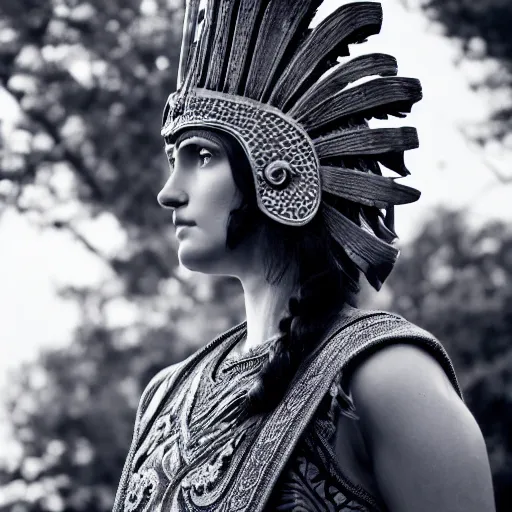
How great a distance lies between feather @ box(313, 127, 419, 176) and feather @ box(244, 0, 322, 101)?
0.20m

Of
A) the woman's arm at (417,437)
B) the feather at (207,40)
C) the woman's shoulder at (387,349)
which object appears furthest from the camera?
the feather at (207,40)

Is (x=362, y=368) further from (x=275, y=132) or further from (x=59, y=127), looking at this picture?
(x=59, y=127)

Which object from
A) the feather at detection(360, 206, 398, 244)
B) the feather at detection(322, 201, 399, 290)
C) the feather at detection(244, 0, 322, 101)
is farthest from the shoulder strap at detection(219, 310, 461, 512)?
the feather at detection(244, 0, 322, 101)

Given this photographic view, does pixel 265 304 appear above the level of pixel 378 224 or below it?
below

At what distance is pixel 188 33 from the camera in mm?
3039

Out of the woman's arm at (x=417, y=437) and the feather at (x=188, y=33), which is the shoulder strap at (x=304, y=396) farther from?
the feather at (x=188, y=33)

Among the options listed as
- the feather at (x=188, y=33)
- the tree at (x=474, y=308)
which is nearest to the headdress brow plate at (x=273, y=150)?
the feather at (x=188, y=33)

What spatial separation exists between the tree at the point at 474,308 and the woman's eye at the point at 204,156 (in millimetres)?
6253

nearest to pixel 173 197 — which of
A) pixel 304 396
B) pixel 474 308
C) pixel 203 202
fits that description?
pixel 203 202

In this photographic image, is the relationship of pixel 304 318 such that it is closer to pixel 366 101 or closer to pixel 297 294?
pixel 297 294

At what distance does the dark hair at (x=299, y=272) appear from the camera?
2.58 m

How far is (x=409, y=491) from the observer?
7.79ft

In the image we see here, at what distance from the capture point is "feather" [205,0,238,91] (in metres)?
2.86

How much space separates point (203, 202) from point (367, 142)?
0.41 meters
